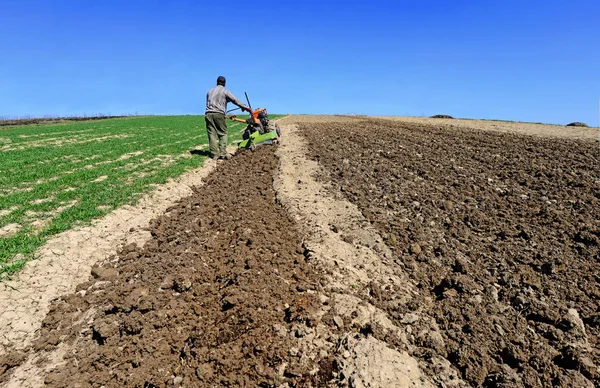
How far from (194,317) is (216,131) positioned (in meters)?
9.58

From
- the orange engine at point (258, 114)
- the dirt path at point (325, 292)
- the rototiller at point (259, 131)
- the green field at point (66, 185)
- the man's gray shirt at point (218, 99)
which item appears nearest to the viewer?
the dirt path at point (325, 292)

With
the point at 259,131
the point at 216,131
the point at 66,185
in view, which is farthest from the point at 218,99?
the point at 66,185

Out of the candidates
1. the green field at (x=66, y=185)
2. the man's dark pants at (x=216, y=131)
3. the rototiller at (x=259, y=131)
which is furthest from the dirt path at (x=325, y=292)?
the rototiller at (x=259, y=131)

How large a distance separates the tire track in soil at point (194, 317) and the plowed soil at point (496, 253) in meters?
1.15

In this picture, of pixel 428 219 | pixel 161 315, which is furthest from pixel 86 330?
pixel 428 219

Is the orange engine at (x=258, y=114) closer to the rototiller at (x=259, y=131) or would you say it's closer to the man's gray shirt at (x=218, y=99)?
the rototiller at (x=259, y=131)

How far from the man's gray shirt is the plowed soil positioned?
419 centimetres

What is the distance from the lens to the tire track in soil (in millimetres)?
3176

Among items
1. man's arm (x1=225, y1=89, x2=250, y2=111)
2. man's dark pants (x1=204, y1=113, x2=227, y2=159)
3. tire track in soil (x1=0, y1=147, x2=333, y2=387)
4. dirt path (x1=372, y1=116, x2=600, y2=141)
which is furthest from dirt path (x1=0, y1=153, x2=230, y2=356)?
dirt path (x1=372, y1=116, x2=600, y2=141)

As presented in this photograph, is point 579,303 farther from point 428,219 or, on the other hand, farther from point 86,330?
point 86,330

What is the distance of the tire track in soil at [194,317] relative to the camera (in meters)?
3.18

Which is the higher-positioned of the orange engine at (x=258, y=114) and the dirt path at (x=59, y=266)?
the orange engine at (x=258, y=114)

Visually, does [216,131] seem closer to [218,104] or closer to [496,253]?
[218,104]

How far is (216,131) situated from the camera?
41.5ft
